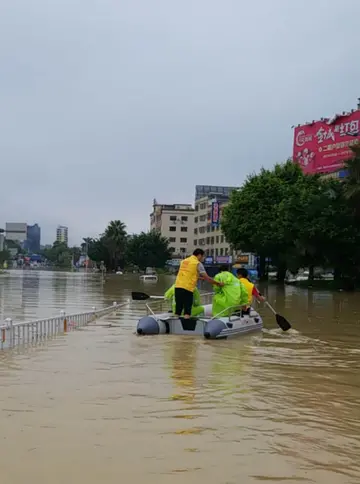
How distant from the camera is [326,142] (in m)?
61.9

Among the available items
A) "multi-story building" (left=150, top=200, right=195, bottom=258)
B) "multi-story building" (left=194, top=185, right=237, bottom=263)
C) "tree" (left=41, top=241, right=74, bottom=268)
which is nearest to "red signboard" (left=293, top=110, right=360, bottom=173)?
"multi-story building" (left=194, top=185, right=237, bottom=263)

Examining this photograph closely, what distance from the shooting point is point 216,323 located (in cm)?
1088

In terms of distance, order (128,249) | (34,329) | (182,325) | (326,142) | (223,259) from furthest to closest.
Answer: (128,249)
(223,259)
(326,142)
(182,325)
(34,329)

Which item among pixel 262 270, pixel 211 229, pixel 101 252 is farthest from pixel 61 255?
pixel 262 270

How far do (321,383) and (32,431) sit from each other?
3.82 m

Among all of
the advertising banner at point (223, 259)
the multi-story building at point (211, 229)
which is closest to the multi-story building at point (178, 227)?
the multi-story building at point (211, 229)

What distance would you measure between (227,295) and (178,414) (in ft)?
20.9

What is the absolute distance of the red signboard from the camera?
5941 cm

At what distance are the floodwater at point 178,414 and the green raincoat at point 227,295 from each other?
5.57 ft

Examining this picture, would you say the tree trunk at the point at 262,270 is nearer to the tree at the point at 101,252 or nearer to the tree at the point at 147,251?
the tree at the point at 147,251

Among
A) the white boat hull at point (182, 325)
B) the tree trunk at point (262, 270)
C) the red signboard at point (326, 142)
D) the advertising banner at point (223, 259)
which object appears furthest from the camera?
the advertising banner at point (223, 259)

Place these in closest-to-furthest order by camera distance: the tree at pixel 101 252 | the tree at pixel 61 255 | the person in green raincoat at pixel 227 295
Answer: the person in green raincoat at pixel 227 295
the tree at pixel 101 252
the tree at pixel 61 255

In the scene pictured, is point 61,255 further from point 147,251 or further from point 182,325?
point 182,325

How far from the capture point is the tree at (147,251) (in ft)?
333
